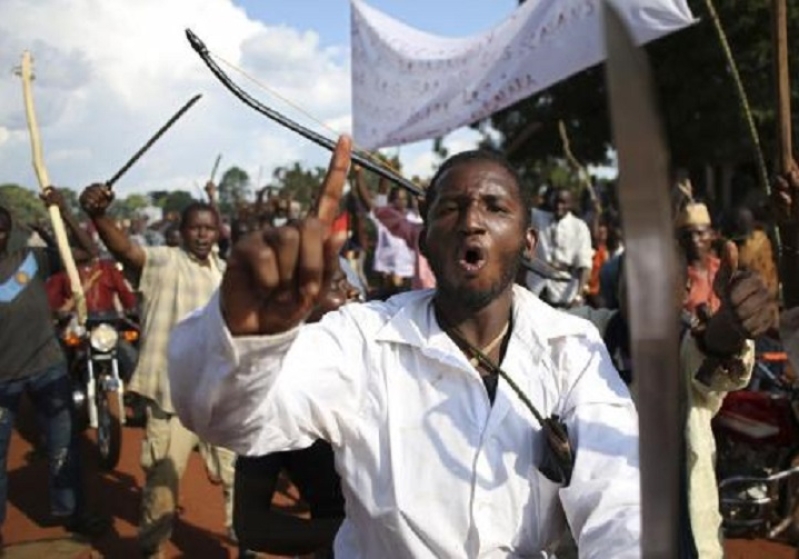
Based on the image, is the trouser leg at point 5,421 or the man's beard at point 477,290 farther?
the trouser leg at point 5,421

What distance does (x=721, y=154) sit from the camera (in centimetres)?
2155

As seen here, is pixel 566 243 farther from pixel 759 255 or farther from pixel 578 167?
pixel 578 167

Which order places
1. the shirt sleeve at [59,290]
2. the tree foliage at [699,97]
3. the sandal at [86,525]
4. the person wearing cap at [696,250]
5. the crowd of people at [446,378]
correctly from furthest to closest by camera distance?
the tree foliage at [699,97]
the shirt sleeve at [59,290]
the sandal at [86,525]
the person wearing cap at [696,250]
the crowd of people at [446,378]

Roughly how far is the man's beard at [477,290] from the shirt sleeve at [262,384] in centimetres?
21

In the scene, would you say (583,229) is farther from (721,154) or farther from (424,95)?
(721,154)

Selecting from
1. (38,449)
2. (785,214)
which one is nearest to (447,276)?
(785,214)

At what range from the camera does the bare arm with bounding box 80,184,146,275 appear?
3975mm

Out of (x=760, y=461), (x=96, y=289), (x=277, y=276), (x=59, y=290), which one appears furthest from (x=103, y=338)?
(x=277, y=276)

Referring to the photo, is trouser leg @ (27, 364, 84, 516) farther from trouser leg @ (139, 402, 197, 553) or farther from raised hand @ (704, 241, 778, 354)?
raised hand @ (704, 241, 778, 354)

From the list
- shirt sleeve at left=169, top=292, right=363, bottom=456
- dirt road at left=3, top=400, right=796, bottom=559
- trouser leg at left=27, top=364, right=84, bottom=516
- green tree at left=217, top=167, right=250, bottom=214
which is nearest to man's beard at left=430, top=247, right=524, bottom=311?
shirt sleeve at left=169, top=292, right=363, bottom=456

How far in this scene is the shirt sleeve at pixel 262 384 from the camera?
1.24 meters

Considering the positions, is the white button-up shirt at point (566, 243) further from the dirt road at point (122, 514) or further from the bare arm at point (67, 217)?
the bare arm at point (67, 217)

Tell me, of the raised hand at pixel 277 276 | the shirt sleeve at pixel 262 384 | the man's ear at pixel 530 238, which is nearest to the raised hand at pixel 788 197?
the man's ear at pixel 530 238

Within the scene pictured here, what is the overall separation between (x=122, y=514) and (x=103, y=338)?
60.1 inches
